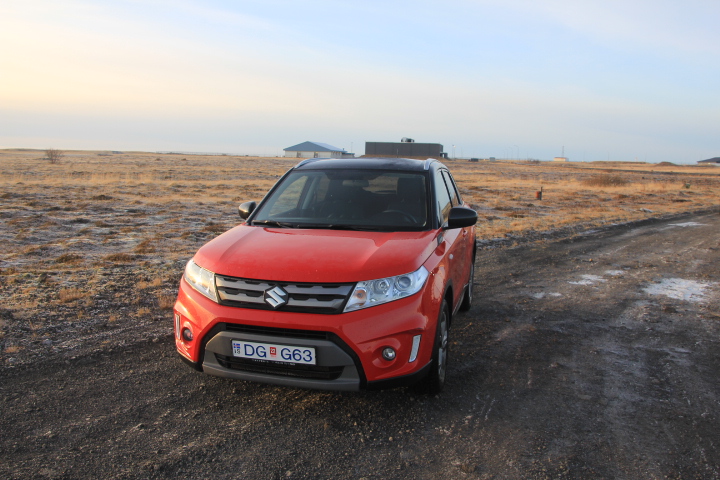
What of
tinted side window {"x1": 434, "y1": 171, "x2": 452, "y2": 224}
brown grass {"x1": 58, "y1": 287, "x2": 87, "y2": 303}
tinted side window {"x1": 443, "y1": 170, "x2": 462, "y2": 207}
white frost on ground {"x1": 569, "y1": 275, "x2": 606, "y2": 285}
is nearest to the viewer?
tinted side window {"x1": 434, "y1": 171, "x2": 452, "y2": 224}

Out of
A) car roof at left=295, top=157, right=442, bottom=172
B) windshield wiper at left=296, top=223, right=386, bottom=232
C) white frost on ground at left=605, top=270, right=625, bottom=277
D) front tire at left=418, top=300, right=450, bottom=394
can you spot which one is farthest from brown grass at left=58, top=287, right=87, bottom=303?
white frost on ground at left=605, top=270, right=625, bottom=277

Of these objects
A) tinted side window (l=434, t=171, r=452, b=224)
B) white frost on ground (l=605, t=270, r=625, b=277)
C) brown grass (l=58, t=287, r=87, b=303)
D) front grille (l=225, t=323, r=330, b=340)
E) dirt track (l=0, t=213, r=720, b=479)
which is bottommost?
A: dirt track (l=0, t=213, r=720, b=479)

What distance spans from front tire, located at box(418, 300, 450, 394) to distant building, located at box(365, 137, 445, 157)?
55550 mm

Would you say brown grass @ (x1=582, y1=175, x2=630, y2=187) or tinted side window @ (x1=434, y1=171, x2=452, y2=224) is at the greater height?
tinted side window @ (x1=434, y1=171, x2=452, y2=224)

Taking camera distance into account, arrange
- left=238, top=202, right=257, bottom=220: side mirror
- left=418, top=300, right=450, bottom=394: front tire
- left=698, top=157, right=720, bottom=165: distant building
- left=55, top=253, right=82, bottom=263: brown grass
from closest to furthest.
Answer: left=418, top=300, right=450, bottom=394: front tire < left=238, top=202, right=257, bottom=220: side mirror < left=55, top=253, right=82, bottom=263: brown grass < left=698, top=157, right=720, bottom=165: distant building

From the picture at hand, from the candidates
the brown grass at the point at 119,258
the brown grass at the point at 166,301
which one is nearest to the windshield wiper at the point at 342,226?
the brown grass at the point at 166,301

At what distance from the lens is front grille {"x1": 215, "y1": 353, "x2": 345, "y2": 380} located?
311 cm

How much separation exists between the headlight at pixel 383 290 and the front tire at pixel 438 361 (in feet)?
1.24

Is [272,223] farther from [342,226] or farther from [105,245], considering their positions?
[105,245]

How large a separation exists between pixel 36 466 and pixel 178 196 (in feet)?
64.2

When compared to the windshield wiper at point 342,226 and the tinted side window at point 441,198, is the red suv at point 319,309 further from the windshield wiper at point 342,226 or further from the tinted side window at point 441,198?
the tinted side window at point 441,198

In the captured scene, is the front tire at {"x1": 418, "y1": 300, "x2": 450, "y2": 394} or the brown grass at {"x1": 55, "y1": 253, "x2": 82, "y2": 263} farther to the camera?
the brown grass at {"x1": 55, "y1": 253, "x2": 82, "y2": 263}

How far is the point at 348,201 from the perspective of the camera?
448cm

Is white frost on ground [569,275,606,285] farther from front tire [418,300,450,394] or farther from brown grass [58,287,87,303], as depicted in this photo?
brown grass [58,287,87,303]
